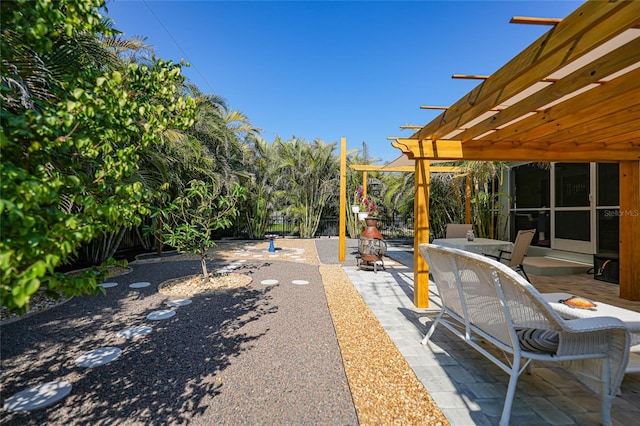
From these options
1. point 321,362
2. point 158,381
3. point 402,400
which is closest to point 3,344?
point 158,381

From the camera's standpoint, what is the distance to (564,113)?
8.42 ft

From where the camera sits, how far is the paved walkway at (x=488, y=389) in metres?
1.75

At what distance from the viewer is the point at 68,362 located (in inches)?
92.0

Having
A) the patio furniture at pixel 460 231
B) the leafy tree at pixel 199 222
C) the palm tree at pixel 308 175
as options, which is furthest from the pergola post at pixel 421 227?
the palm tree at pixel 308 175

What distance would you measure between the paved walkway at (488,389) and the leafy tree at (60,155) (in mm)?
2056

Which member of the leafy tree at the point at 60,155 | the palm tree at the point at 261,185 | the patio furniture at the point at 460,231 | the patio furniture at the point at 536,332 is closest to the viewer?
the leafy tree at the point at 60,155

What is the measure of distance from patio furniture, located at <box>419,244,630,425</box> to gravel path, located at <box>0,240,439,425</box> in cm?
65

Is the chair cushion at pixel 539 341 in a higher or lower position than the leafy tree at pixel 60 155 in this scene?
lower

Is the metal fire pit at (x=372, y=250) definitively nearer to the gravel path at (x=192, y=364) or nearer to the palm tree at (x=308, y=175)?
the gravel path at (x=192, y=364)

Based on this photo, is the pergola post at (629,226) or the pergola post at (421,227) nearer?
the pergola post at (421,227)

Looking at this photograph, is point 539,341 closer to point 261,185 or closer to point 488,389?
point 488,389

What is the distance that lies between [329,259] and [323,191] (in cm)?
524

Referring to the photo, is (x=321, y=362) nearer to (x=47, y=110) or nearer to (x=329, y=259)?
(x=47, y=110)

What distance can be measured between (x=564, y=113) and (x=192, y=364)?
376cm
